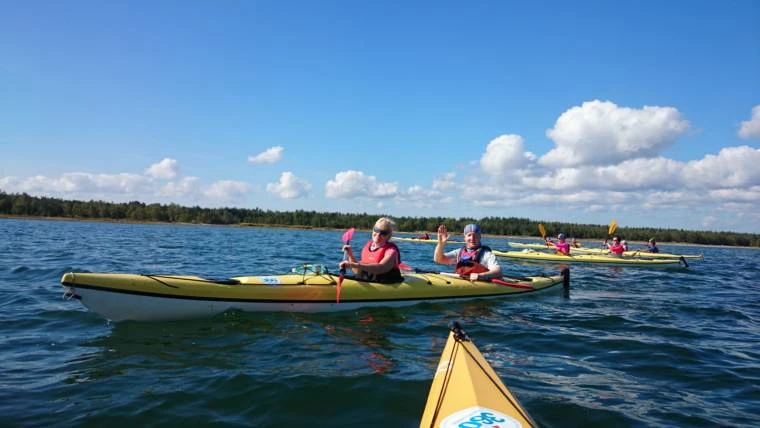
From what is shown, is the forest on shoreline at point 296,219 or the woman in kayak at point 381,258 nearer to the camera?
the woman in kayak at point 381,258

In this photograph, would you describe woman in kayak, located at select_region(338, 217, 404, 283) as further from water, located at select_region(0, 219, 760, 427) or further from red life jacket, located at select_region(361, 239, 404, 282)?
water, located at select_region(0, 219, 760, 427)

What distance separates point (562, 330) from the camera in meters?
6.99

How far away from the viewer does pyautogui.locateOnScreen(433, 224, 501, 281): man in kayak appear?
345 inches

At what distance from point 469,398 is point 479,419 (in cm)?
25

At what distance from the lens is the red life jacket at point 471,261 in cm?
903

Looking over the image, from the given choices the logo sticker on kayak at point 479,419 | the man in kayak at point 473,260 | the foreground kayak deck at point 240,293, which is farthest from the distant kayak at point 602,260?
the logo sticker on kayak at point 479,419

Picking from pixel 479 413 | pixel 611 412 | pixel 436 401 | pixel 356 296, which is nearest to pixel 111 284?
pixel 356 296

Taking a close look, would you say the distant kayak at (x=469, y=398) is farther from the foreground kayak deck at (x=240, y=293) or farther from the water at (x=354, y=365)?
the foreground kayak deck at (x=240, y=293)

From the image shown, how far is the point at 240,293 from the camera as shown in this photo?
21.7ft

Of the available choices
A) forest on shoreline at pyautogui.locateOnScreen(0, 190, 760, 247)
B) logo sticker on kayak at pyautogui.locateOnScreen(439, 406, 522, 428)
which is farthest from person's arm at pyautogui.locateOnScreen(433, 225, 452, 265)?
forest on shoreline at pyautogui.locateOnScreen(0, 190, 760, 247)

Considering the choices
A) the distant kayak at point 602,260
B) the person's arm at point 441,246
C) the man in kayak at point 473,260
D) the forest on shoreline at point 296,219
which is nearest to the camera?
the person's arm at point 441,246

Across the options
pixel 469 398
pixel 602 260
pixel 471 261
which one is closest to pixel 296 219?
pixel 602 260

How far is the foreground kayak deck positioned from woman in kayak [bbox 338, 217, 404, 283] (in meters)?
0.17

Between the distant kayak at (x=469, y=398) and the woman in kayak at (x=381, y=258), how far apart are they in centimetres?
375
